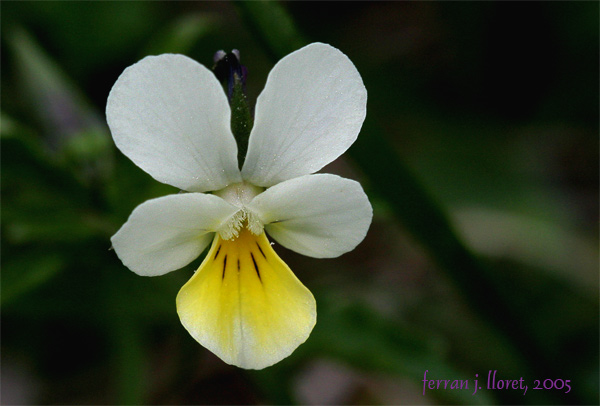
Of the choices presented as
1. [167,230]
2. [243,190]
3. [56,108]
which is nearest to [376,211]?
[243,190]

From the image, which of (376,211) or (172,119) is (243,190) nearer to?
(172,119)

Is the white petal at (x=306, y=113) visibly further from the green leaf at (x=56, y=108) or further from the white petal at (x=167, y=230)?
the green leaf at (x=56, y=108)

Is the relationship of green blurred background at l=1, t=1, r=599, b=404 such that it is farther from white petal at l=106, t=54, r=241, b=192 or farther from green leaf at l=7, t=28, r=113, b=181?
white petal at l=106, t=54, r=241, b=192

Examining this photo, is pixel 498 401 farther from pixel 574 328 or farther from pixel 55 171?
pixel 55 171

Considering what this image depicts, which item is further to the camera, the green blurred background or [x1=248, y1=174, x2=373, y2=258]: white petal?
the green blurred background

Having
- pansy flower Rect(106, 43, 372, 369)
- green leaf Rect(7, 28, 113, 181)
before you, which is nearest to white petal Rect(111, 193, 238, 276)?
pansy flower Rect(106, 43, 372, 369)

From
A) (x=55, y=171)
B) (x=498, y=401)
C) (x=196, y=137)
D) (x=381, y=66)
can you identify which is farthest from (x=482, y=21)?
(x=196, y=137)
